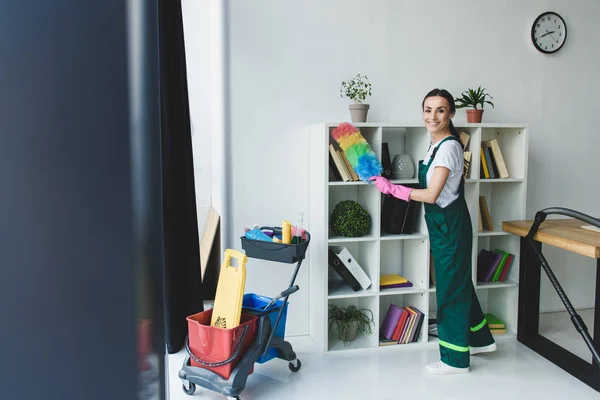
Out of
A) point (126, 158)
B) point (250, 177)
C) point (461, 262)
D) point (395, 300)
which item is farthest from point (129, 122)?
point (395, 300)

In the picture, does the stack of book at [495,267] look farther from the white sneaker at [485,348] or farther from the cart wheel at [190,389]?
the cart wheel at [190,389]

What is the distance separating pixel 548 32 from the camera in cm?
387

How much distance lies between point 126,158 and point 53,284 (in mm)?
35

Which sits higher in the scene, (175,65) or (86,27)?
(175,65)

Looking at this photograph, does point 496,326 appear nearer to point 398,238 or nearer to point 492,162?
point 398,238

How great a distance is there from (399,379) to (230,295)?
3.66 ft

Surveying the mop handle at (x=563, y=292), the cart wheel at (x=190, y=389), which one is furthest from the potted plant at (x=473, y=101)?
the cart wheel at (x=190, y=389)

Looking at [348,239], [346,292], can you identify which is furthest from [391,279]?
[348,239]

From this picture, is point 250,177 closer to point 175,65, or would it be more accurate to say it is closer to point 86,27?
point 175,65

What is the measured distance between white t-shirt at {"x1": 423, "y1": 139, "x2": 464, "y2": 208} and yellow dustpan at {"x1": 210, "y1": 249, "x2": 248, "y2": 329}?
1.17 meters

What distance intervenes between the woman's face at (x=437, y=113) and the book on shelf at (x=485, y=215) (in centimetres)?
96

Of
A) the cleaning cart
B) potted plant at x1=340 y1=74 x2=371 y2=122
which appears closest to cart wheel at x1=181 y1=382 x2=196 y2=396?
the cleaning cart

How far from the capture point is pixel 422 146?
11.4ft

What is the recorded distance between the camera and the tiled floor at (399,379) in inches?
111
